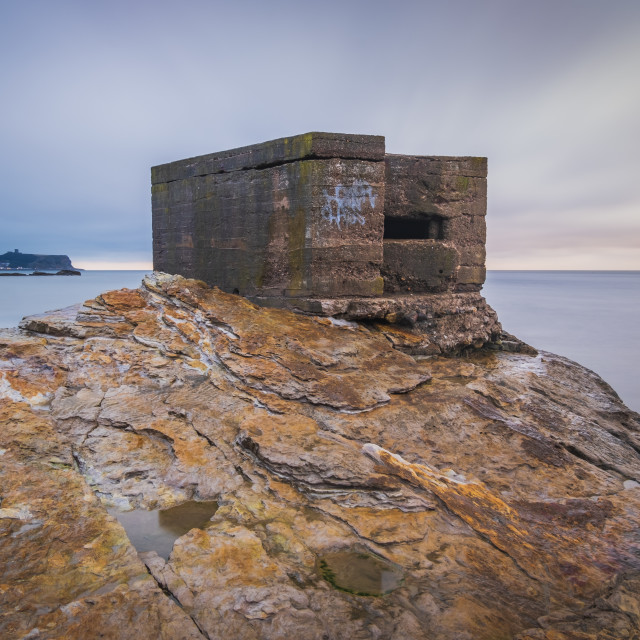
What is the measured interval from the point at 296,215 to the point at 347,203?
0.63 metres

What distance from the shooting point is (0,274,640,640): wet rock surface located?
8.25ft

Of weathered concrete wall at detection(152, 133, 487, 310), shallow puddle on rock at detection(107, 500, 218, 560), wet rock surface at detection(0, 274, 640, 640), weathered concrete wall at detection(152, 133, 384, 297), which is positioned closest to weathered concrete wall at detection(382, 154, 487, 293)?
weathered concrete wall at detection(152, 133, 487, 310)

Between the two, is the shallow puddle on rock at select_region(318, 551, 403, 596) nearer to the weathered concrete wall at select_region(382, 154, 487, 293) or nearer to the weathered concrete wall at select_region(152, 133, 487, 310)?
the weathered concrete wall at select_region(152, 133, 487, 310)

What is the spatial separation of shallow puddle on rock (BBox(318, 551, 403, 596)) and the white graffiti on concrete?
410cm

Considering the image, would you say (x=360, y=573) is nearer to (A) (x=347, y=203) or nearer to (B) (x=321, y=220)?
(B) (x=321, y=220)

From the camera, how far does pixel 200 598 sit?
2535 mm

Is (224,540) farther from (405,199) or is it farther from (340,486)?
(405,199)

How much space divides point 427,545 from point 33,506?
7.80 feet

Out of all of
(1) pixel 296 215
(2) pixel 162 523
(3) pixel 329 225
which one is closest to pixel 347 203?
(3) pixel 329 225

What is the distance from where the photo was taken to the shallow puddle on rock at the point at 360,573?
8.84 feet

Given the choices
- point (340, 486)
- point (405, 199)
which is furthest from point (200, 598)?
point (405, 199)

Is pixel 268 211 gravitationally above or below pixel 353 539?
above

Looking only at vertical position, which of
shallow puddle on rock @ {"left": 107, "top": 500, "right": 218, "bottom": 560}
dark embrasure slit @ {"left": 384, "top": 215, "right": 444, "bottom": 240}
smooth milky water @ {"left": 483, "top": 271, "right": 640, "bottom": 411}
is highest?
dark embrasure slit @ {"left": 384, "top": 215, "right": 444, "bottom": 240}

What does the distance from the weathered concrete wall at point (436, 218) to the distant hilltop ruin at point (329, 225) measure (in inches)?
0.5
